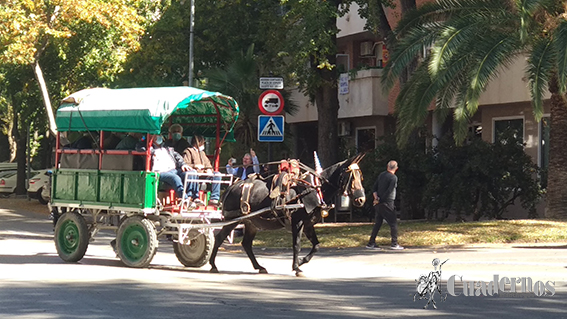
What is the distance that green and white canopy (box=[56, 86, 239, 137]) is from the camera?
14961mm

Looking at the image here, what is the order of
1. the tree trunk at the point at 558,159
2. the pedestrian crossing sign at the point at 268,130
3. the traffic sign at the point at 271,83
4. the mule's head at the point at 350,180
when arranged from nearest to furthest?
the mule's head at the point at 350,180 < the pedestrian crossing sign at the point at 268,130 < the traffic sign at the point at 271,83 < the tree trunk at the point at 558,159

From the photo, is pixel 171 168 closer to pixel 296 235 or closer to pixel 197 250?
pixel 197 250

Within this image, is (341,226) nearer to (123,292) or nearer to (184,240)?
(184,240)

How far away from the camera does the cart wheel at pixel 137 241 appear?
14898 millimetres

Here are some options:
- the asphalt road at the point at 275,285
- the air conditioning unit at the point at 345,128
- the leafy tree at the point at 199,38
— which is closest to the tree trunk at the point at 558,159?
the asphalt road at the point at 275,285

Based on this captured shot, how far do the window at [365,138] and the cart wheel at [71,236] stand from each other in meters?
20.9

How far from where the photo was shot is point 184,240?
15477 mm

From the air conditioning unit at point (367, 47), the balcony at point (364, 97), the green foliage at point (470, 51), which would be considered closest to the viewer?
the green foliage at point (470, 51)

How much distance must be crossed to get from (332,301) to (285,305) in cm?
70

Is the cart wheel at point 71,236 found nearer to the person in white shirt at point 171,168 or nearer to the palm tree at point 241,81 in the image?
the person in white shirt at point 171,168

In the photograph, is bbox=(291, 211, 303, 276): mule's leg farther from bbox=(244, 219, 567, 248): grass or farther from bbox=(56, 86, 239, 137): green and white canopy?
bbox=(244, 219, 567, 248): grass

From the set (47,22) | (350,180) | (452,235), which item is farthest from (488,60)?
(47,22)

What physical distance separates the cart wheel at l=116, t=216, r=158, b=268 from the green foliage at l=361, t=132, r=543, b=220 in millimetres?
11166

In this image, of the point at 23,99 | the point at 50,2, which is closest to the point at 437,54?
the point at 50,2
